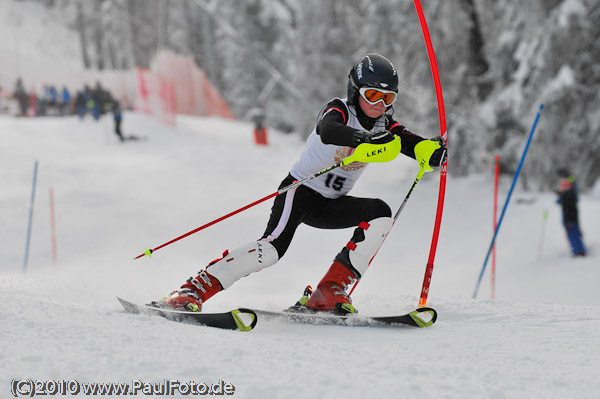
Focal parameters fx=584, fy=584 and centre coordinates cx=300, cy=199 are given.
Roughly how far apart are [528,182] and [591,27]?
10.8 feet

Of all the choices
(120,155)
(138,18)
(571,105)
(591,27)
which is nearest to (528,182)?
(571,105)

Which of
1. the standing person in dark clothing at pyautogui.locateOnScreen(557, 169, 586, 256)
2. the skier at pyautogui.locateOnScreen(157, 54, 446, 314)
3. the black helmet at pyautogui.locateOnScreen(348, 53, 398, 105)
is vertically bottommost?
the standing person in dark clothing at pyautogui.locateOnScreen(557, 169, 586, 256)

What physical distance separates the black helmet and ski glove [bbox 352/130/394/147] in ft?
1.36

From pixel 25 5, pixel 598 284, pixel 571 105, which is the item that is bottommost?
pixel 598 284

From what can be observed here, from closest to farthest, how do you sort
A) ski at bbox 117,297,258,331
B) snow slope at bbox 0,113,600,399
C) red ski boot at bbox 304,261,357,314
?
snow slope at bbox 0,113,600,399 < ski at bbox 117,297,258,331 < red ski boot at bbox 304,261,357,314

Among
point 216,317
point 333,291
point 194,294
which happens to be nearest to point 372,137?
point 333,291

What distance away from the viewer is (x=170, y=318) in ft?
10.4

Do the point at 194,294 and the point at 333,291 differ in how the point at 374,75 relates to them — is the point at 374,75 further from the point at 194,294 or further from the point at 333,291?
the point at 194,294

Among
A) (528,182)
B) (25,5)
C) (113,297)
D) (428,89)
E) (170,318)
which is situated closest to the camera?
(170,318)

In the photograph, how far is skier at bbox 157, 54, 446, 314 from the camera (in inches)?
133

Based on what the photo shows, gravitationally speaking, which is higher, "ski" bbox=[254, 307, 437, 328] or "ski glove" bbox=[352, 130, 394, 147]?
"ski glove" bbox=[352, 130, 394, 147]

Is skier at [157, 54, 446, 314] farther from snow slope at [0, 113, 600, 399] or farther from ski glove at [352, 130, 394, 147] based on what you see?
snow slope at [0, 113, 600, 399]

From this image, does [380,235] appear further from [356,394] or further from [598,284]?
[598,284]

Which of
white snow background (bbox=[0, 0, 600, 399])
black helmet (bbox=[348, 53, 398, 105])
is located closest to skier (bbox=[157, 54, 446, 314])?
black helmet (bbox=[348, 53, 398, 105])
